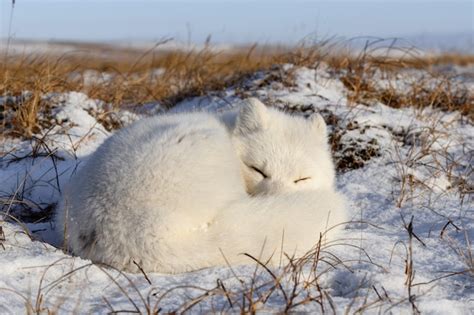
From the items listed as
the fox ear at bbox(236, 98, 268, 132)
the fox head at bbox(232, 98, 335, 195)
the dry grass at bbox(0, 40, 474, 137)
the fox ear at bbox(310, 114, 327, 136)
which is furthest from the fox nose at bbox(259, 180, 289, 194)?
the dry grass at bbox(0, 40, 474, 137)

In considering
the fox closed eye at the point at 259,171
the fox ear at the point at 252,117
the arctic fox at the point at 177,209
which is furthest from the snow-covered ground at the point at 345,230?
the fox ear at the point at 252,117

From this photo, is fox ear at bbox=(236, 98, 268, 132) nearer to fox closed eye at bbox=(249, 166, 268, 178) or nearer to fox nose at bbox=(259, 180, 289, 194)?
fox closed eye at bbox=(249, 166, 268, 178)

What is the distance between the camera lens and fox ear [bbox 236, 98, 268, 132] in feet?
11.0

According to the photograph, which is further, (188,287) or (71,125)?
(71,125)

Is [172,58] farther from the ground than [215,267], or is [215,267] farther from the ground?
[172,58]

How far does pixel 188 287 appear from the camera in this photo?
2.21m

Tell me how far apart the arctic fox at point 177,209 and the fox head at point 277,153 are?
19 cm

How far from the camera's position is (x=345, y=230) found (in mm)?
3123

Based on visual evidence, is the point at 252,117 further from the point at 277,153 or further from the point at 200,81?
the point at 200,81

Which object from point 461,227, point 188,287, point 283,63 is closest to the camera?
point 188,287

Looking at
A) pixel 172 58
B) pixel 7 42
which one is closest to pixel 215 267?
pixel 7 42

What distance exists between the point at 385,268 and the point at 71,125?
10.2 ft

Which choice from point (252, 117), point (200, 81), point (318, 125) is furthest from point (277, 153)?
point (200, 81)

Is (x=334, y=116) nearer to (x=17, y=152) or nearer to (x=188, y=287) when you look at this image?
(x=17, y=152)
